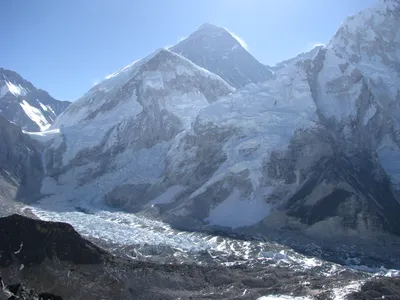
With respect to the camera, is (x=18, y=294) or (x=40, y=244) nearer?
(x=18, y=294)

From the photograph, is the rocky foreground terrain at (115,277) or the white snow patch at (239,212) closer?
the rocky foreground terrain at (115,277)

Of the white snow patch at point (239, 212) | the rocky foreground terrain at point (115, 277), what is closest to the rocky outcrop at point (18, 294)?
the rocky foreground terrain at point (115, 277)

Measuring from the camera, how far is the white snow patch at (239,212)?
7347 inches

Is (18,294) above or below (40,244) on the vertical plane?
below

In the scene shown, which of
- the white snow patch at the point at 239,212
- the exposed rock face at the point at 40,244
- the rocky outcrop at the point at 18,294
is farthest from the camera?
the white snow patch at the point at 239,212

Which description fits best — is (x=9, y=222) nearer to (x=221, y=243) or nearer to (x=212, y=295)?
(x=212, y=295)

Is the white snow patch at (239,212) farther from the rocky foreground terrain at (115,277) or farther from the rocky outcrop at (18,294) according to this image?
the rocky outcrop at (18,294)

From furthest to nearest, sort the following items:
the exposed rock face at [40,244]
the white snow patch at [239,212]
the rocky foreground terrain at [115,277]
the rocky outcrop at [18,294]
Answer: the white snow patch at [239,212] < the exposed rock face at [40,244] < the rocky foreground terrain at [115,277] < the rocky outcrop at [18,294]

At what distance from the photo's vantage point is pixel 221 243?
516 ft

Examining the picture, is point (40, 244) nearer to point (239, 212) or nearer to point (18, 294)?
point (18, 294)

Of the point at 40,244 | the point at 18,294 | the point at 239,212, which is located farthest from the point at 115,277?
the point at 239,212

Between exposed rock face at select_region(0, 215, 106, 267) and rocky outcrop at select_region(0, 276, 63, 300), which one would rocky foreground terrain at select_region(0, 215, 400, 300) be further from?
rocky outcrop at select_region(0, 276, 63, 300)

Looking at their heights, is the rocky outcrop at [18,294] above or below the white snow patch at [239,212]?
above

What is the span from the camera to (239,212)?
7603 inches
